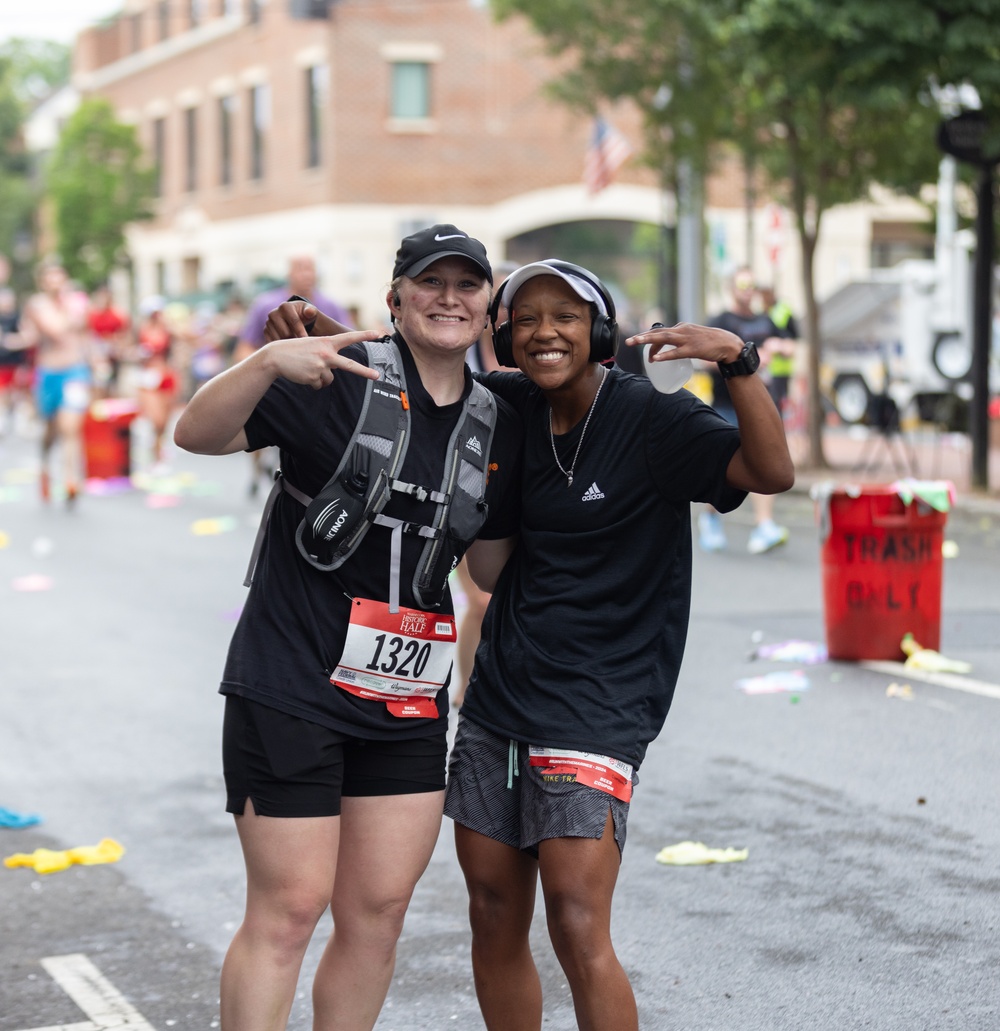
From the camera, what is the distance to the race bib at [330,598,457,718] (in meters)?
3.40

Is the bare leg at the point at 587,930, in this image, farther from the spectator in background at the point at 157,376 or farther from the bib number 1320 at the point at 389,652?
the spectator in background at the point at 157,376

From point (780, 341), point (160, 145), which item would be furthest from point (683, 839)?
point (160, 145)

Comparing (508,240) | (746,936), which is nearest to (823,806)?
(746,936)

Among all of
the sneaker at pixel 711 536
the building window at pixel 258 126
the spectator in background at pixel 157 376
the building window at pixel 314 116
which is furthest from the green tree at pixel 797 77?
the building window at pixel 258 126

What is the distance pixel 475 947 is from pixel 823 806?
2.76m

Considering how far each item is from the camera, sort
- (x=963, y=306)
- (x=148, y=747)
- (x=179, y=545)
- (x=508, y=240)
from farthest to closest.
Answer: (x=508, y=240) < (x=963, y=306) < (x=179, y=545) < (x=148, y=747)

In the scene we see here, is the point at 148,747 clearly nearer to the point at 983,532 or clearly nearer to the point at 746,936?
the point at 746,936

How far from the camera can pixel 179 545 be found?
1338 cm

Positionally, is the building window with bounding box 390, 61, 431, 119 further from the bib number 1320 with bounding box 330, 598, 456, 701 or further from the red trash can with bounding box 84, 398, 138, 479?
the bib number 1320 with bounding box 330, 598, 456, 701

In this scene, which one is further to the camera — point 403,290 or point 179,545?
point 179,545

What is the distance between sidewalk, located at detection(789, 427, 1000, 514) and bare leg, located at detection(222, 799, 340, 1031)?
448 inches

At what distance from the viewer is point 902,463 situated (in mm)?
19344

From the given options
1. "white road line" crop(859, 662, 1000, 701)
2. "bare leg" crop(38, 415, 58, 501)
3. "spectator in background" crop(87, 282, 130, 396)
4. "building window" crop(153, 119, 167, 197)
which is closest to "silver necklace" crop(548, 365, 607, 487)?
"white road line" crop(859, 662, 1000, 701)

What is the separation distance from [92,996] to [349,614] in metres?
1.59
